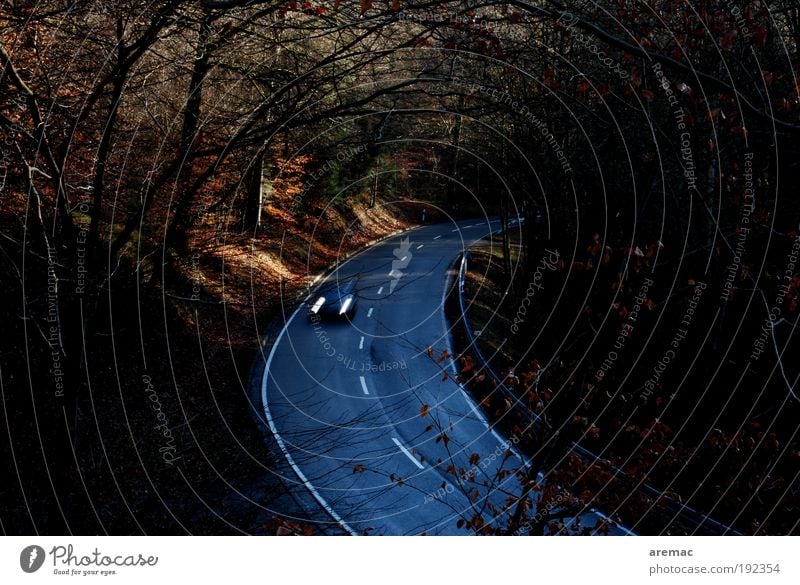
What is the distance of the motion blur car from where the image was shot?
18594 millimetres

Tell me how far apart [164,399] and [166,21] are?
9056 millimetres

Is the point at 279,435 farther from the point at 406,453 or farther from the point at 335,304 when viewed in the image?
the point at 335,304

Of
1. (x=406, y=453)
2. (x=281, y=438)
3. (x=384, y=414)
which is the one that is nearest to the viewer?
(x=281, y=438)

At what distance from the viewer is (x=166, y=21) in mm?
5379

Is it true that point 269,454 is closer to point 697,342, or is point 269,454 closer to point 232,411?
point 232,411

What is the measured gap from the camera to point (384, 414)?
559 inches

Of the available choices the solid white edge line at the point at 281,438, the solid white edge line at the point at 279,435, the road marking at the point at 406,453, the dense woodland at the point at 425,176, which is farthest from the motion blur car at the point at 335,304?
the road marking at the point at 406,453

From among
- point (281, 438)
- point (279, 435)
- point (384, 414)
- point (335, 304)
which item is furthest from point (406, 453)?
point (335, 304)

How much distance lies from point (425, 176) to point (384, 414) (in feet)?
24.5

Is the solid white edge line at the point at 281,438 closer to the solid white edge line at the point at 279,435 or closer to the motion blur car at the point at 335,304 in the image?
the solid white edge line at the point at 279,435

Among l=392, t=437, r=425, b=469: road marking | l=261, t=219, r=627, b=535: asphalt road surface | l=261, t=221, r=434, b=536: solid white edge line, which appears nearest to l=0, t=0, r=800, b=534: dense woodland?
l=261, t=221, r=434, b=536: solid white edge line

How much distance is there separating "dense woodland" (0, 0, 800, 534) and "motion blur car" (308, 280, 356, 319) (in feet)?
8.37
